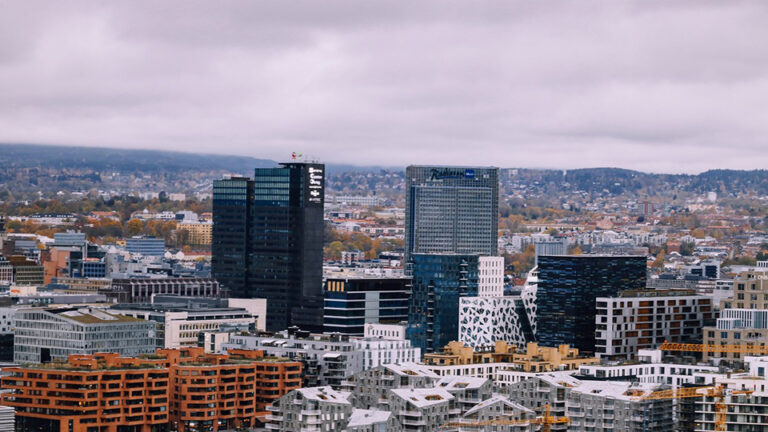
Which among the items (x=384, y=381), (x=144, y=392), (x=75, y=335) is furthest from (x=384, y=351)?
(x=144, y=392)

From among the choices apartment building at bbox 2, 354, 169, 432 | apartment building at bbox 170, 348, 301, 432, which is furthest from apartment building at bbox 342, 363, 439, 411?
apartment building at bbox 2, 354, 169, 432

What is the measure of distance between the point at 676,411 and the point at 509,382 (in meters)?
17.8

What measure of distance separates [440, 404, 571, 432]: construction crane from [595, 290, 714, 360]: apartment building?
88.3ft

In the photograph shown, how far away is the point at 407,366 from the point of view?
135875 millimetres

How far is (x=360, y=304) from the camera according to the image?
176 metres

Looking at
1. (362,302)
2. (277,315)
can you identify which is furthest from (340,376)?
(277,315)

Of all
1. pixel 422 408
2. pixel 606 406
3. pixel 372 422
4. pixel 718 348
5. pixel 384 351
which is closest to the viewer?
pixel 372 422

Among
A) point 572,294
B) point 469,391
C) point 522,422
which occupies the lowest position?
point 522,422

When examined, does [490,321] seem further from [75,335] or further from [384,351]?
[75,335]

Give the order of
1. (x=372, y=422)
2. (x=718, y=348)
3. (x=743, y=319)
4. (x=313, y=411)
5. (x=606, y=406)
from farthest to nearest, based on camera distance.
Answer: (x=743, y=319) < (x=718, y=348) < (x=313, y=411) < (x=606, y=406) < (x=372, y=422)

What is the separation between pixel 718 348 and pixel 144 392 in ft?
134

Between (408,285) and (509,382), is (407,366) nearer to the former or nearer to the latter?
(509,382)

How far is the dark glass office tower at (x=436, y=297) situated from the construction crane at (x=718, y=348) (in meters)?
25.6

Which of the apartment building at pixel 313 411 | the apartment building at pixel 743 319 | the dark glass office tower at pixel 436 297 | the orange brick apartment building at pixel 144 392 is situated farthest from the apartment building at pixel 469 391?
the dark glass office tower at pixel 436 297
